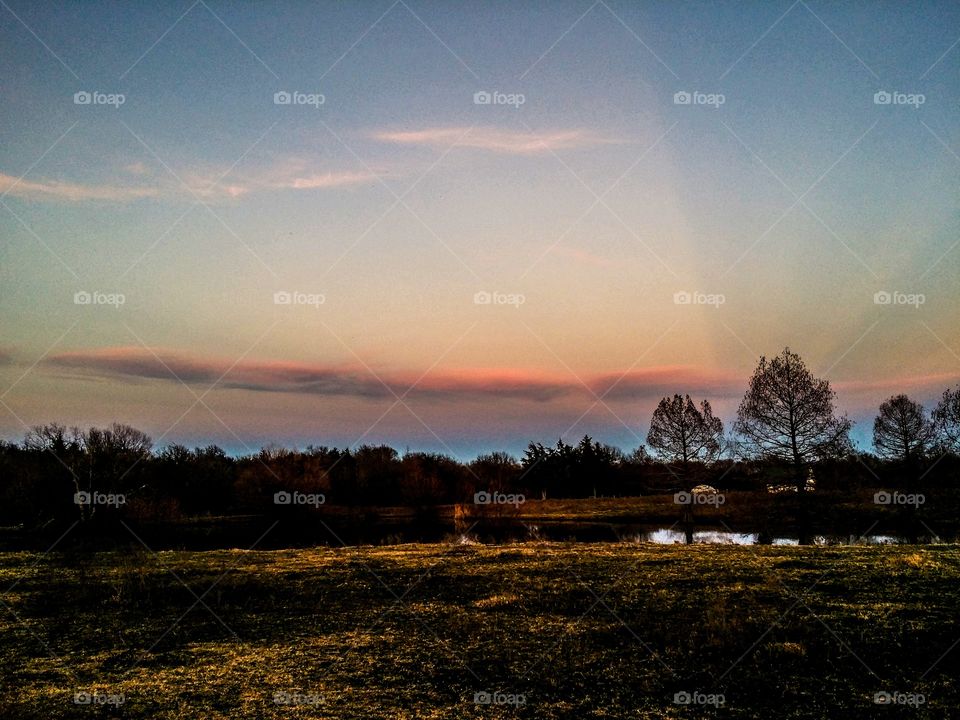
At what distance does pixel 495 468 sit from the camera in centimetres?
8019

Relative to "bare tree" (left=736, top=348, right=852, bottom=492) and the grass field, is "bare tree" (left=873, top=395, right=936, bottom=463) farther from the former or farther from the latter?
the grass field

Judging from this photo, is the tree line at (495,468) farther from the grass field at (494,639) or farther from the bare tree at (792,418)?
the grass field at (494,639)

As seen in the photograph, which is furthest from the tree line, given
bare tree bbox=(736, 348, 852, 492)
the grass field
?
the grass field

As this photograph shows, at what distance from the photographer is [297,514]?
58094 millimetres

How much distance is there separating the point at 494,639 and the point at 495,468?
222 ft

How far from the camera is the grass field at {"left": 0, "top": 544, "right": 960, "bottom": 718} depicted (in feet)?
32.8

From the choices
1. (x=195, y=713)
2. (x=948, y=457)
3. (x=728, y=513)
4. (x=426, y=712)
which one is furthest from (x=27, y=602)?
(x=948, y=457)

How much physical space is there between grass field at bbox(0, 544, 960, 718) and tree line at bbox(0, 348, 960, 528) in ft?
59.5

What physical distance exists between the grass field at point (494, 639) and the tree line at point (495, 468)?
59.5ft

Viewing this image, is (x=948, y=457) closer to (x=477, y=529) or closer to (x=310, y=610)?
(x=477, y=529)

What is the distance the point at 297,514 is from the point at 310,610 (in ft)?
146

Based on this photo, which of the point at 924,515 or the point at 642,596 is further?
the point at 924,515

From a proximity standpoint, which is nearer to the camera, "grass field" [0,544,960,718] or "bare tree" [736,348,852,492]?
"grass field" [0,544,960,718]

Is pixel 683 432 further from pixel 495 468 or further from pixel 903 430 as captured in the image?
pixel 495 468
